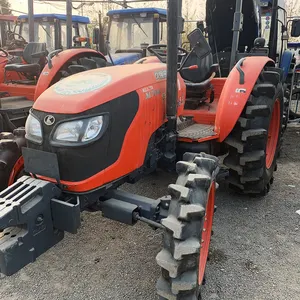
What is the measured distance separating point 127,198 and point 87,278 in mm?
664

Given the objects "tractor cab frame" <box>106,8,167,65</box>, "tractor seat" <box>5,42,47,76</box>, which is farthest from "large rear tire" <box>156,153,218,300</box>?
"tractor cab frame" <box>106,8,167,65</box>

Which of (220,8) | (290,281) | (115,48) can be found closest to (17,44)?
(115,48)

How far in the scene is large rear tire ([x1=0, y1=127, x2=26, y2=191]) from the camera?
8.56 feet

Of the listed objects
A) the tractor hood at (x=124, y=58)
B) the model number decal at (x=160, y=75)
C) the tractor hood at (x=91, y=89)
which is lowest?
the tractor hood at (x=91, y=89)

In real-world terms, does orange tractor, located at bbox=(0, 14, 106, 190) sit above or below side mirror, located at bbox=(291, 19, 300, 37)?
below

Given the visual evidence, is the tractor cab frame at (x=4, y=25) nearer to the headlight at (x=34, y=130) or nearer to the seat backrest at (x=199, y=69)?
the seat backrest at (x=199, y=69)

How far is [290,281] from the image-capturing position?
2432mm

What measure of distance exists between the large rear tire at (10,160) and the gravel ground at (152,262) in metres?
0.64

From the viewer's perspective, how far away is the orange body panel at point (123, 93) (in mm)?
2035

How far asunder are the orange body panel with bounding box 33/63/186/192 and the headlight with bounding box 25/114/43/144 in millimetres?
82

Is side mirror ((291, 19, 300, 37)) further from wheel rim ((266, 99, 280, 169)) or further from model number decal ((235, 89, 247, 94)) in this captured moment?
model number decal ((235, 89, 247, 94))

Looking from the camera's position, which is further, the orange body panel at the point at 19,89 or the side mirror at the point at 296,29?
the orange body panel at the point at 19,89

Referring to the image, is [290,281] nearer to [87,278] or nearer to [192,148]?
[192,148]

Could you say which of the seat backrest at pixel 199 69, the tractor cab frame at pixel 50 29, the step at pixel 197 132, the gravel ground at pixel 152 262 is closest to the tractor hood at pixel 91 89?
the step at pixel 197 132
